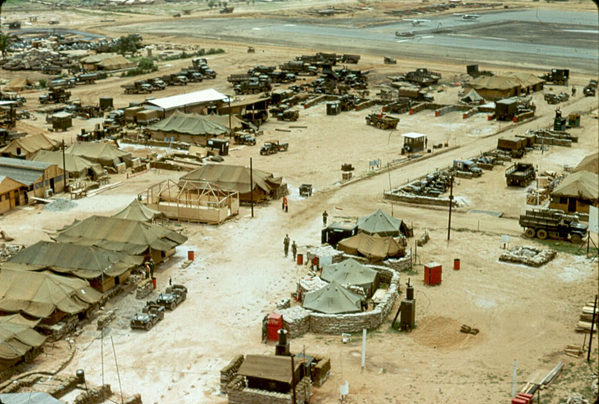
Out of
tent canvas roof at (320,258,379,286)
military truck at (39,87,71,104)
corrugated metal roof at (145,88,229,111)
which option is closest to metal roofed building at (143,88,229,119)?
corrugated metal roof at (145,88,229,111)

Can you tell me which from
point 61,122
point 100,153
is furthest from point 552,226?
point 61,122

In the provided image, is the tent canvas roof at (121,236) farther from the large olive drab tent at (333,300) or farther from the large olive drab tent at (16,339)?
the large olive drab tent at (333,300)

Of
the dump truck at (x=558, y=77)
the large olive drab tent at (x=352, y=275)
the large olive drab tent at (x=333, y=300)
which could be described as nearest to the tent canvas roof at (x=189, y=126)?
the large olive drab tent at (x=352, y=275)

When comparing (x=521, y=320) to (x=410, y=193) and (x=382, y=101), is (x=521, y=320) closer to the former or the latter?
(x=410, y=193)

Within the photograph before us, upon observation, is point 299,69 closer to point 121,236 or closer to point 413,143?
point 413,143

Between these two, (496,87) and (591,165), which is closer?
(591,165)

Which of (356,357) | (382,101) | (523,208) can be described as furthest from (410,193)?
(382,101)
